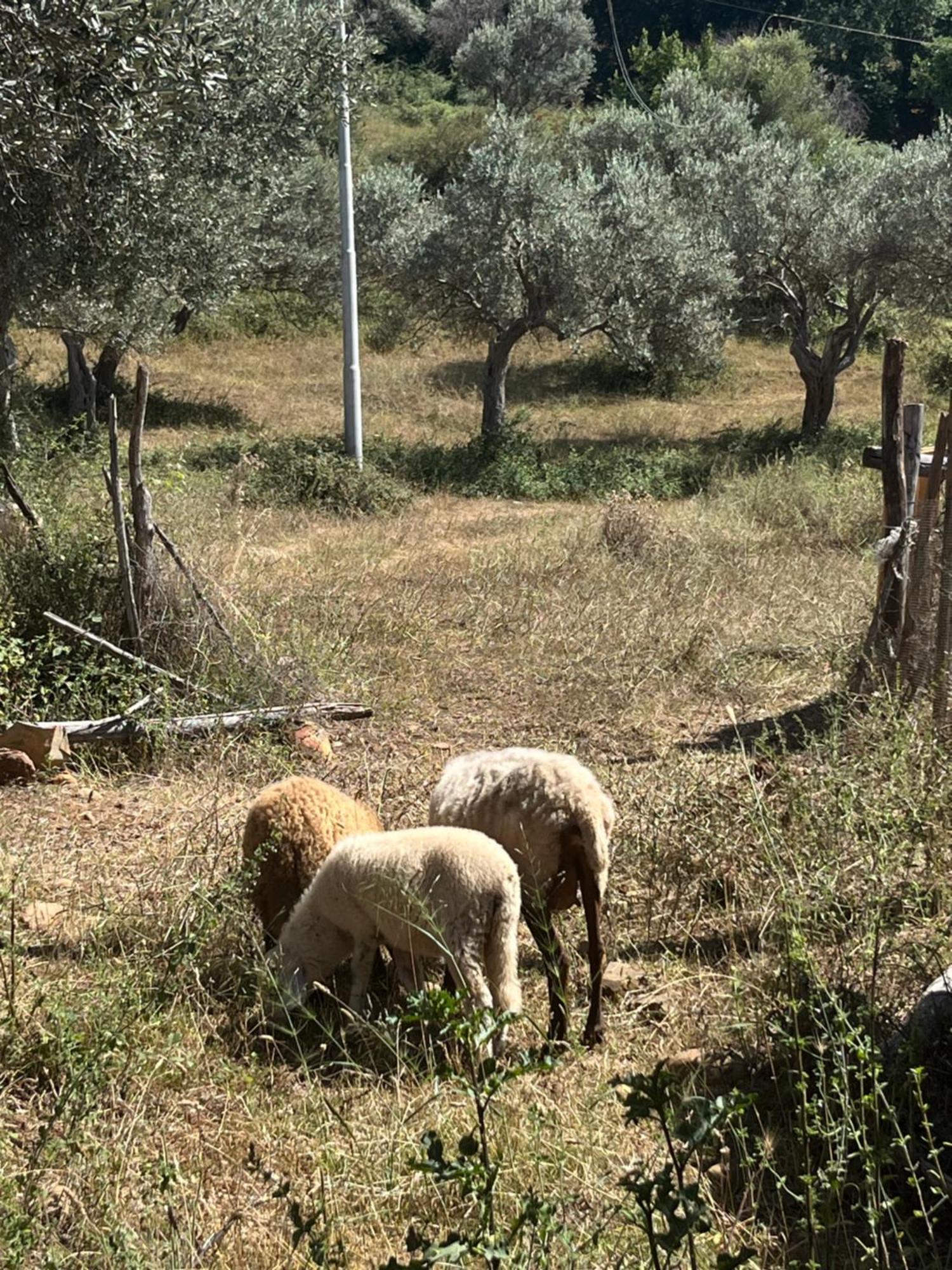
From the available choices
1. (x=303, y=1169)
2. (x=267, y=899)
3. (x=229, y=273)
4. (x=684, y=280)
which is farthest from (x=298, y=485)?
(x=303, y=1169)

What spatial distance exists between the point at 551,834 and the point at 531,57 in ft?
170

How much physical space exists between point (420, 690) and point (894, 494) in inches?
120

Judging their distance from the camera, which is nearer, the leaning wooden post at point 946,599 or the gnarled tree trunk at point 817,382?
→ the leaning wooden post at point 946,599

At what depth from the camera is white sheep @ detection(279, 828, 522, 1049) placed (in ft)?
12.2

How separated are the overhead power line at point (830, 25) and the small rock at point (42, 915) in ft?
184

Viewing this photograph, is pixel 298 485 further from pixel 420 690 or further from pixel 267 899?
pixel 267 899

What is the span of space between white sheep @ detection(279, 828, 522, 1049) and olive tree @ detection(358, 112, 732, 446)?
1641 centimetres

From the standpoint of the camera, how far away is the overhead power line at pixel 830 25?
54.9 m

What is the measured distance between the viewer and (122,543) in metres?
6.95

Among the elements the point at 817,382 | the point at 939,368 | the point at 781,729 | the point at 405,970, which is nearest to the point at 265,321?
the point at 817,382

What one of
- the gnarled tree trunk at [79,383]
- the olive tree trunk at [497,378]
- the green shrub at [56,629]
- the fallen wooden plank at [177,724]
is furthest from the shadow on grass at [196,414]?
the fallen wooden plank at [177,724]

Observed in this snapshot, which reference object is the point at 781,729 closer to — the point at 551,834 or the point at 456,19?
the point at 551,834

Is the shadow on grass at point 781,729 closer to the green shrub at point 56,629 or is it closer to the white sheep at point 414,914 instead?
the white sheep at point 414,914

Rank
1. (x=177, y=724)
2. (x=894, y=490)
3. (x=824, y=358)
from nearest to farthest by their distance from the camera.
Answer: (x=177, y=724) → (x=894, y=490) → (x=824, y=358)
